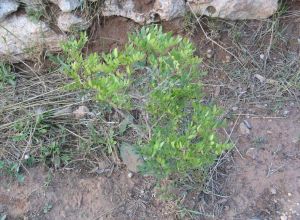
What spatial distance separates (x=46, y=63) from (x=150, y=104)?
122 centimetres

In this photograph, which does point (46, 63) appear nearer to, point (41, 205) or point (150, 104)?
point (41, 205)

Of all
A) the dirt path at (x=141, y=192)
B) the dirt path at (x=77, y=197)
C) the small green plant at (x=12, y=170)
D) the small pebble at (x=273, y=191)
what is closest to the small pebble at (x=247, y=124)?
the dirt path at (x=141, y=192)

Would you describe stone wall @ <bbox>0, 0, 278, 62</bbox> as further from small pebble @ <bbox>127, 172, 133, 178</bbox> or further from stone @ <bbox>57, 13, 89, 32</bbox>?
small pebble @ <bbox>127, 172, 133, 178</bbox>

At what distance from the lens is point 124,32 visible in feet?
9.88

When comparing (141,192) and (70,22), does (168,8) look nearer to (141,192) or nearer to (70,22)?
(70,22)

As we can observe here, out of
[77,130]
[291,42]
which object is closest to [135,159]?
[77,130]

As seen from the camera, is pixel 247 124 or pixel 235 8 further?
pixel 235 8

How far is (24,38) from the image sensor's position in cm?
295

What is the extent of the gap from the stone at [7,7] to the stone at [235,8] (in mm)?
1058

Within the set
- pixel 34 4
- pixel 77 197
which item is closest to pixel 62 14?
pixel 34 4

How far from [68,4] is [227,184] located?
4.55 ft

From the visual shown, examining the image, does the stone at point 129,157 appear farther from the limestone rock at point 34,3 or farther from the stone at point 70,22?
the limestone rock at point 34,3

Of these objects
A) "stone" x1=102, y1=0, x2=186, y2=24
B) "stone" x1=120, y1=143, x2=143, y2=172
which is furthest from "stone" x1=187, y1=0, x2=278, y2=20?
"stone" x1=120, y1=143, x2=143, y2=172

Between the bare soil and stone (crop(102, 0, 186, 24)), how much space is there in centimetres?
9
